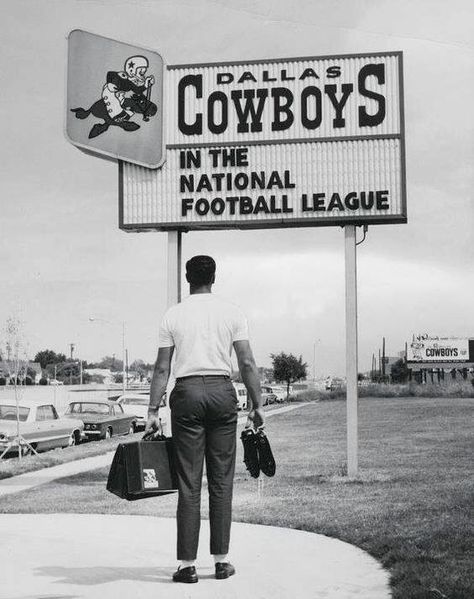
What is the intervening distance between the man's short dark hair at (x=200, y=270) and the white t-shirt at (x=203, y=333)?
99 mm

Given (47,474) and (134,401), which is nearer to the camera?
(47,474)

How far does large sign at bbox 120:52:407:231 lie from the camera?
11367 millimetres

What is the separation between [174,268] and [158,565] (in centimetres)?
593

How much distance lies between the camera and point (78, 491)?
11.0 m

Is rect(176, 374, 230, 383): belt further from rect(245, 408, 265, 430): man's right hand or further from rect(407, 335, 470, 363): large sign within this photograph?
rect(407, 335, 470, 363): large sign

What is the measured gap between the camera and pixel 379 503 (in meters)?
9.38

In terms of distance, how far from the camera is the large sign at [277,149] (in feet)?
37.3

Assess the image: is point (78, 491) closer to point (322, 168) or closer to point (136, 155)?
point (136, 155)

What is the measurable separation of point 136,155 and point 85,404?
14829mm

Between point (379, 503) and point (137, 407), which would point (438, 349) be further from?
point (379, 503)

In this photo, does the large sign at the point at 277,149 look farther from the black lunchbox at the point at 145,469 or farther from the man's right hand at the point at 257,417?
the black lunchbox at the point at 145,469

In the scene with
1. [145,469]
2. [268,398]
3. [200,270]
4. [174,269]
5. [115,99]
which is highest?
[115,99]

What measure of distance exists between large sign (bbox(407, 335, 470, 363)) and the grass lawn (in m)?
91.6

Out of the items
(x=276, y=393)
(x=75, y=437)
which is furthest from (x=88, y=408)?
(x=276, y=393)
